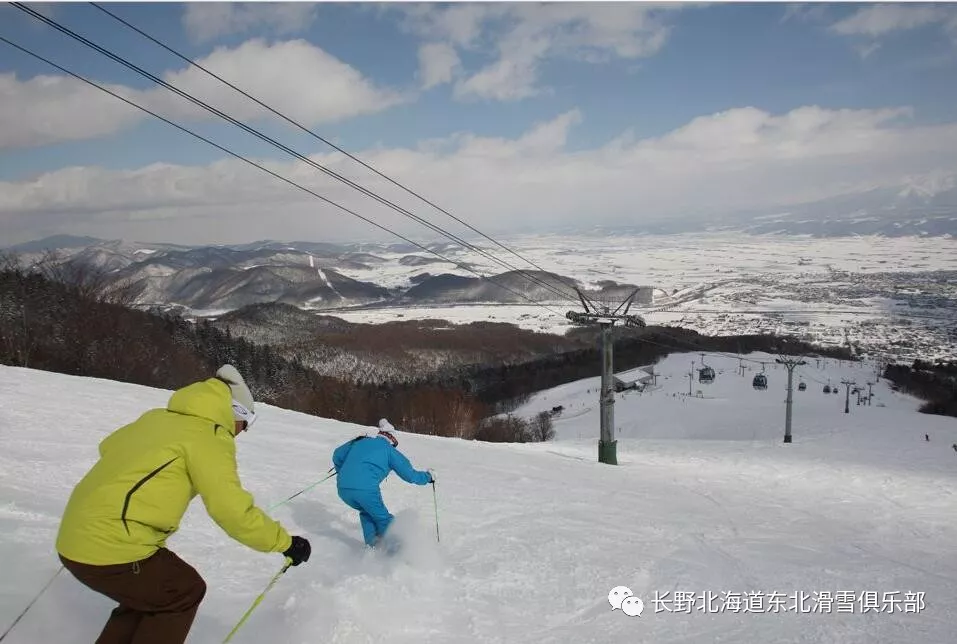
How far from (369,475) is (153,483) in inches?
131

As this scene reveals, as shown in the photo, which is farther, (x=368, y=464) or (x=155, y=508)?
(x=368, y=464)

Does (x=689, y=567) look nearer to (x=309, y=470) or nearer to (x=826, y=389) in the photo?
(x=309, y=470)

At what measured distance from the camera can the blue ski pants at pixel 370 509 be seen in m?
5.90

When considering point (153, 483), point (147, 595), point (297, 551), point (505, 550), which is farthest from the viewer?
point (505, 550)

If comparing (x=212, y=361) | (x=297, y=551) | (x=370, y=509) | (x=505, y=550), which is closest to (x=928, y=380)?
(x=212, y=361)

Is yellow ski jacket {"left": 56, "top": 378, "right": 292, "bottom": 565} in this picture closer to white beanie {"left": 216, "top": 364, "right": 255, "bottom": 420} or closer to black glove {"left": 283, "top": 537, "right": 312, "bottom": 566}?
white beanie {"left": 216, "top": 364, "right": 255, "bottom": 420}

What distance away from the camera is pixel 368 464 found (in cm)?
594

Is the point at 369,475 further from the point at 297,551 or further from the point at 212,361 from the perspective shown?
Result: the point at 212,361

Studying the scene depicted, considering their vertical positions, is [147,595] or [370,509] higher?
[147,595]

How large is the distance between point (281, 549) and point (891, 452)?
2916 centimetres

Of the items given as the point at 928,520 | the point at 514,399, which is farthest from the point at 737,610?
the point at 514,399

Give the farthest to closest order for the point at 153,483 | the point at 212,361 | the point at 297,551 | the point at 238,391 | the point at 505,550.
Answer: the point at 212,361 < the point at 505,550 < the point at 297,551 < the point at 238,391 < the point at 153,483

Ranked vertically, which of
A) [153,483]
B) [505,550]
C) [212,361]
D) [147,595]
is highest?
[153,483]

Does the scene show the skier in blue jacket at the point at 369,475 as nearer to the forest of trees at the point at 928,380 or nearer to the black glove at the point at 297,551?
the black glove at the point at 297,551
